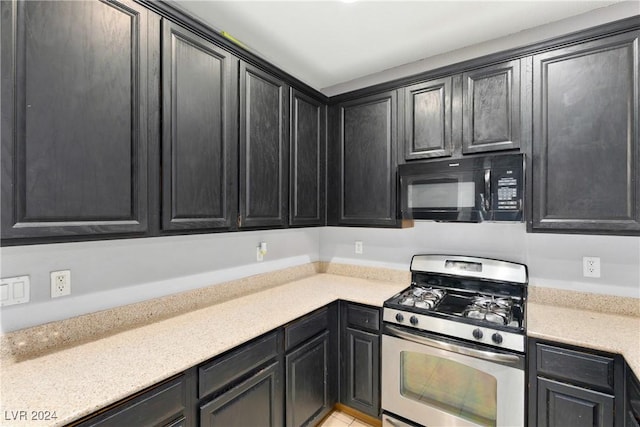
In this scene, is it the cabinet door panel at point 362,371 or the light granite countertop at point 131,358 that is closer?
the light granite countertop at point 131,358

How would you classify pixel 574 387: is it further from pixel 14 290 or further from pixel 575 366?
pixel 14 290

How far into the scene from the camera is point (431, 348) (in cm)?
174

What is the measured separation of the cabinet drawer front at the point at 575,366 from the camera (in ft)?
4.42

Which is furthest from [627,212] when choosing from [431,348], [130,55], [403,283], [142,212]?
[130,55]

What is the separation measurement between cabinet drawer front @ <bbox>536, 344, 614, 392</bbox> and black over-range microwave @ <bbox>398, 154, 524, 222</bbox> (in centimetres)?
71

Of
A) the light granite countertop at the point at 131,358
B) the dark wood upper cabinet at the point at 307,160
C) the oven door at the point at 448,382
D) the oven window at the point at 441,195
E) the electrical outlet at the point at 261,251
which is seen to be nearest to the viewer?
the light granite countertop at the point at 131,358

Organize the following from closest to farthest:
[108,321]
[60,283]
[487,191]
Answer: [60,283]
[108,321]
[487,191]

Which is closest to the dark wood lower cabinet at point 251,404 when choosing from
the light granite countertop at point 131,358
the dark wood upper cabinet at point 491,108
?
the light granite countertop at point 131,358

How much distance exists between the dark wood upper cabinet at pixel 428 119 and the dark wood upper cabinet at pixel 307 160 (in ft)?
2.25

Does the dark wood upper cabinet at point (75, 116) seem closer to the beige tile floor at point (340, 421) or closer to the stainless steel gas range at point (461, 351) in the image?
the stainless steel gas range at point (461, 351)

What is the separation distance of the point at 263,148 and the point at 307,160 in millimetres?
475

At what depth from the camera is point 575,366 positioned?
1.40m

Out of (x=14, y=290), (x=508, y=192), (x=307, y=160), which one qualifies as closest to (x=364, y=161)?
(x=307, y=160)

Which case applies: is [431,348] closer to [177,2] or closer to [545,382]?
[545,382]
